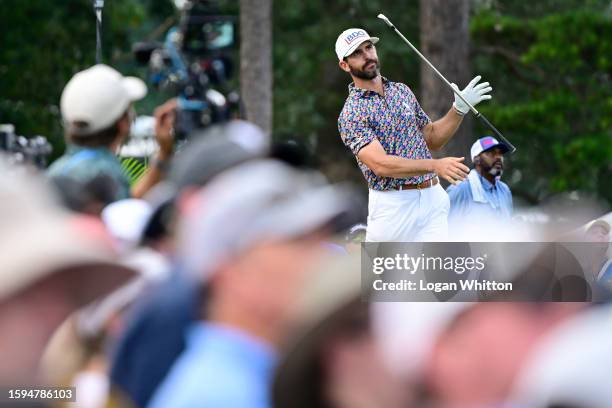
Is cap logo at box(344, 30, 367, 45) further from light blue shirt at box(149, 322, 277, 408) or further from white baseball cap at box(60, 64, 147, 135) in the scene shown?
light blue shirt at box(149, 322, 277, 408)

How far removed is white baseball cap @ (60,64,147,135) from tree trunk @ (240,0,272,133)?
12.1m

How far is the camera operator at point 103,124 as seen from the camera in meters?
4.65

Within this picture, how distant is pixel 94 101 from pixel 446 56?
10266mm

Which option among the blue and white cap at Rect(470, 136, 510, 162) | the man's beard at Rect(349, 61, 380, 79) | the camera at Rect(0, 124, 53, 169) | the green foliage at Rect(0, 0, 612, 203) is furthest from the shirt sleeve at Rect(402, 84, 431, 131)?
the green foliage at Rect(0, 0, 612, 203)

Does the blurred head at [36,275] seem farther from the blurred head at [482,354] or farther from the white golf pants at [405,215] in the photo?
the white golf pants at [405,215]

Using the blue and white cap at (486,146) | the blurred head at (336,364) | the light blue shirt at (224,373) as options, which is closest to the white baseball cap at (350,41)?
the blue and white cap at (486,146)

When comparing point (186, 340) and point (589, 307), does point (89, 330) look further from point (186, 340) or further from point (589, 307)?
point (589, 307)

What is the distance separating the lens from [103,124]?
15.9 ft

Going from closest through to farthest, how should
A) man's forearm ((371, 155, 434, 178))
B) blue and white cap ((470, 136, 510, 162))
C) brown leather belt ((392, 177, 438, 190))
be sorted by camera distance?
man's forearm ((371, 155, 434, 178)), brown leather belt ((392, 177, 438, 190)), blue and white cap ((470, 136, 510, 162))

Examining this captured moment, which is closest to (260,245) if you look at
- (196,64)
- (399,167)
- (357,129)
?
(196,64)

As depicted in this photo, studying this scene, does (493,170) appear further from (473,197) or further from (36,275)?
(36,275)

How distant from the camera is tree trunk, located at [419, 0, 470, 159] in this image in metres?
14.5

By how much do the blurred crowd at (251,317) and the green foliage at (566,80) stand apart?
49.4ft

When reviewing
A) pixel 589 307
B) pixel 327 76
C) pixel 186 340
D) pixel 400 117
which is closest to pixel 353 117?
pixel 400 117
